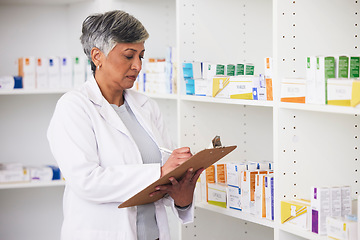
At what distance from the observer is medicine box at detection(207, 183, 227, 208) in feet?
8.26

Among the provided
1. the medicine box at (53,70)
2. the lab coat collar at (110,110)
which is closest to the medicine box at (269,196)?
the lab coat collar at (110,110)

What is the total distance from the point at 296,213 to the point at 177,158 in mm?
472

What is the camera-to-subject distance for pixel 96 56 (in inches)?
90.7

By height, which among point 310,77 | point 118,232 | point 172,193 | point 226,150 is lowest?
point 118,232

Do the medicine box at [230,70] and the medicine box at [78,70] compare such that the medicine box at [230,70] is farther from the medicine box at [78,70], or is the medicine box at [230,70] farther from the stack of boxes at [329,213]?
the medicine box at [78,70]

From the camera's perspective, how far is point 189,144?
2.78 meters

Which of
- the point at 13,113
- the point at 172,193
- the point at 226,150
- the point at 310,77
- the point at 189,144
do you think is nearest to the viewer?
the point at 310,77

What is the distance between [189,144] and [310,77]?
98cm

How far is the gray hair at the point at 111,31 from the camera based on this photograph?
2.25 meters

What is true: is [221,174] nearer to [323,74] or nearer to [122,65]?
[122,65]

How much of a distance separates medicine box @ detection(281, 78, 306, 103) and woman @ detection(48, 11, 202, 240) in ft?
1.34

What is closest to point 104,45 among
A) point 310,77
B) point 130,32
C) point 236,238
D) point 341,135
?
point 130,32

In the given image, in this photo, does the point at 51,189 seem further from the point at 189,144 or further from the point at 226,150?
the point at 226,150

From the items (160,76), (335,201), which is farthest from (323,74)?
(160,76)
